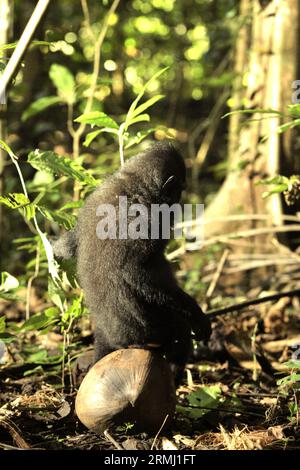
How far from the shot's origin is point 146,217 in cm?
392

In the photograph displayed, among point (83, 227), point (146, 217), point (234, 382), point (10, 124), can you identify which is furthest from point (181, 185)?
point (10, 124)

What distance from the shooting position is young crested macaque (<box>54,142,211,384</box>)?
12.4ft

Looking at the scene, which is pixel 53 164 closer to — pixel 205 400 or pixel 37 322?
pixel 37 322

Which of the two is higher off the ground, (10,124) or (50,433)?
(10,124)

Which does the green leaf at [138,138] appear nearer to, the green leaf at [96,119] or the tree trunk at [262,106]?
the green leaf at [96,119]

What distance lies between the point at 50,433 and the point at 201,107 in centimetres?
1088

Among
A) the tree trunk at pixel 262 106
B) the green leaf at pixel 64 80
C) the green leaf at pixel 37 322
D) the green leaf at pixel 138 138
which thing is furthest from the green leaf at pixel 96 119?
the tree trunk at pixel 262 106

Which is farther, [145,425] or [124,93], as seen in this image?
[124,93]

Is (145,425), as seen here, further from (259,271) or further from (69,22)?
(69,22)

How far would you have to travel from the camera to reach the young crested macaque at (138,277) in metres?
3.78

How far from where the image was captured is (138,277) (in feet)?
12.3

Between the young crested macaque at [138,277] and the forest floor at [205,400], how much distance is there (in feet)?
1.34

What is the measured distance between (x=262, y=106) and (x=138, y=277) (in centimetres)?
395

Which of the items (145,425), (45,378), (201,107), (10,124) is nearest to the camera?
(145,425)
